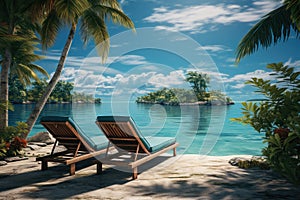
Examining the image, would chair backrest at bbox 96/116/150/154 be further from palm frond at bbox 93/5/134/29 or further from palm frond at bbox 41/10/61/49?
palm frond at bbox 93/5/134/29

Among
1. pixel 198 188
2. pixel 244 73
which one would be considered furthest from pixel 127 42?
pixel 244 73

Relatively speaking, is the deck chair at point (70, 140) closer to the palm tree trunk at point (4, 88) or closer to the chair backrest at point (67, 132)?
the chair backrest at point (67, 132)

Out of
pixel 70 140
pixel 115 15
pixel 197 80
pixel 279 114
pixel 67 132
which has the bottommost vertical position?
pixel 70 140

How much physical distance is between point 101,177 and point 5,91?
12.2ft

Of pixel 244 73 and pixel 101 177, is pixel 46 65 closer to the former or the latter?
pixel 244 73

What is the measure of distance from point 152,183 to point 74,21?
17.4 feet

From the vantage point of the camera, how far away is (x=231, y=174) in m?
4.12

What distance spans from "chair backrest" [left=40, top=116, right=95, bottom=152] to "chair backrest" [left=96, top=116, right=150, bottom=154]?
36cm

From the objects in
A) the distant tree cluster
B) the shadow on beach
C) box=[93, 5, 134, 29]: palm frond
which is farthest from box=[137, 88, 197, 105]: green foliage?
the shadow on beach

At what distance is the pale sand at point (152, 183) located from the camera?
3246mm

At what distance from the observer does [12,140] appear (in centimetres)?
605

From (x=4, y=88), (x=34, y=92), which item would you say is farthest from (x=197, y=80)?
(x=34, y=92)

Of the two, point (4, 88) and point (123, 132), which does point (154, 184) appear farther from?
point (4, 88)

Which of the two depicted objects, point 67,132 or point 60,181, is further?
point 67,132
